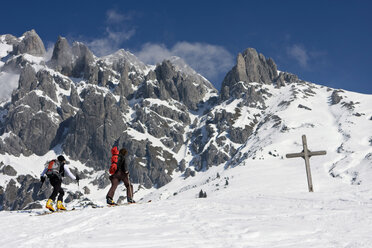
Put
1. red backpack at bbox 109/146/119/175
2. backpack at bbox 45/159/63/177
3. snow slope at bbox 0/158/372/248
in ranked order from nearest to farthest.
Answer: snow slope at bbox 0/158/372/248 → backpack at bbox 45/159/63/177 → red backpack at bbox 109/146/119/175

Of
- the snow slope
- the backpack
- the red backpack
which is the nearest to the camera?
the snow slope

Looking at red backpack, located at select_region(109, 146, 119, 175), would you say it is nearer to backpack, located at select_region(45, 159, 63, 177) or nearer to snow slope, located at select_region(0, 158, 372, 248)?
backpack, located at select_region(45, 159, 63, 177)

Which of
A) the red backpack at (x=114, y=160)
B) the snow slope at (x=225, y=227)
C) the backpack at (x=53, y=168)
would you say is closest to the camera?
the snow slope at (x=225, y=227)

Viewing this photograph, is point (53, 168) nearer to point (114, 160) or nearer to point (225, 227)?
point (114, 160)

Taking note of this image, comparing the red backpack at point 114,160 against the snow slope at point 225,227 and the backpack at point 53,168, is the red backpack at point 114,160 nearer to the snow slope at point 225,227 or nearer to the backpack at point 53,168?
the backpack at point 53,168

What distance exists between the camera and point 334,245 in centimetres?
668

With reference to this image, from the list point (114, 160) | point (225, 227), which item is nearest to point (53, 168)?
point (114, 160)

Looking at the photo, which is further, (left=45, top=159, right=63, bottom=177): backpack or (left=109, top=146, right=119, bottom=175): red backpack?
(left=109, top=146, right=119, bottom=175): red backpack

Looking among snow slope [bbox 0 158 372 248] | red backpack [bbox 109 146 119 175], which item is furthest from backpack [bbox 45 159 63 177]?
snow slope [bbox 0 158 372 248]

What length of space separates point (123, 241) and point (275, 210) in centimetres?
552

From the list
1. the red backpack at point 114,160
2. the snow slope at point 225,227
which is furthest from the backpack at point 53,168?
the snow slope at point 225,227

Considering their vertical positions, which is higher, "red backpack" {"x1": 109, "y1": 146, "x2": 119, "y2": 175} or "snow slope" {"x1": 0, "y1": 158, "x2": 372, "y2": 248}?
"red backpack" {"x1": 109, "y1": 146, "x2": 119, "y2": 175}

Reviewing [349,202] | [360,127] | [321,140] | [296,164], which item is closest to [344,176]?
[296,164]

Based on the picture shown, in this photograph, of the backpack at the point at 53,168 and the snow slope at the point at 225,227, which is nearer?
the snow slope at the point at 225,227
